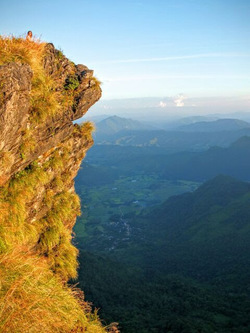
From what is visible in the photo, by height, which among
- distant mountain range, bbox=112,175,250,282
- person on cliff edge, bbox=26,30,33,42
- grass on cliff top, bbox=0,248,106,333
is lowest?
distant mountain range, bbox=112,175,250,282

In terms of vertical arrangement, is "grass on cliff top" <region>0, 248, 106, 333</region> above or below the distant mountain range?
above

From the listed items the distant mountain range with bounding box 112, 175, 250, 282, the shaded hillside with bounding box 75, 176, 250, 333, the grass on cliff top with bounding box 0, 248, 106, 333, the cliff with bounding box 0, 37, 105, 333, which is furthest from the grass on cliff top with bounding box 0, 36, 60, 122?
the distant mountain range with bounding box 112, 175, 250, 282

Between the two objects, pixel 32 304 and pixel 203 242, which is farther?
pixel 203 242

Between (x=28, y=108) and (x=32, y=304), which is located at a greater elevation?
(x=28, y=108)

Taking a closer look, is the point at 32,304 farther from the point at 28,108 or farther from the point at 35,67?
the point at 35,67

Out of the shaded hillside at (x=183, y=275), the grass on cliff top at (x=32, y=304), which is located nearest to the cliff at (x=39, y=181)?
the grass on cliff top at (x=32, y=304)

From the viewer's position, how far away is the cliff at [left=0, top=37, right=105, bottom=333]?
5.88 m

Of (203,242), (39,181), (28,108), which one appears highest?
(28,108)

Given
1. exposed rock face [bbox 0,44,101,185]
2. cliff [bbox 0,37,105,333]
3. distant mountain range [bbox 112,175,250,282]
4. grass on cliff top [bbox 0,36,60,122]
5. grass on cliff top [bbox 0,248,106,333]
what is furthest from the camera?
distant mountain range [bbox 112,175,250,282]

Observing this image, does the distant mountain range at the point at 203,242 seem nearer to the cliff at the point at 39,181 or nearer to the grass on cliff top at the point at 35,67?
the cliff at the point at 39,181

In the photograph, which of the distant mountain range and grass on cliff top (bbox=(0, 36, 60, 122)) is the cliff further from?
the distant mountain range

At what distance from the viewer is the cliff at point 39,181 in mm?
5883

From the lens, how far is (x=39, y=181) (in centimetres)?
1211

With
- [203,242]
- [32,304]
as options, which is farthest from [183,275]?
[32,304]
